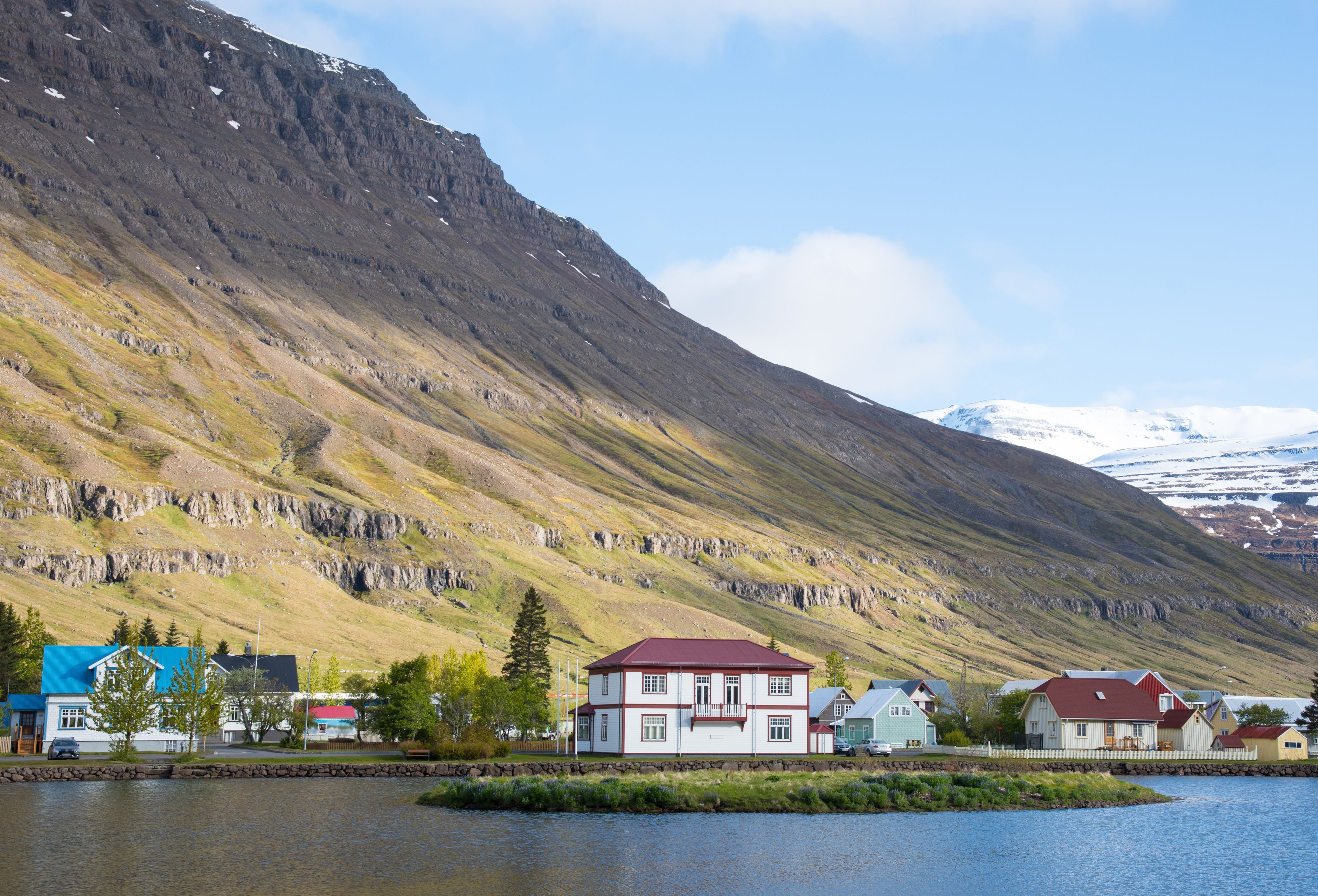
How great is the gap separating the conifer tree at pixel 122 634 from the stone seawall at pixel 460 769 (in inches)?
1137

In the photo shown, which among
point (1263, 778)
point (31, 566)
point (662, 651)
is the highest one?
point (31, 566)

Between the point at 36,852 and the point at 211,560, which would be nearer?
the point at 36,852

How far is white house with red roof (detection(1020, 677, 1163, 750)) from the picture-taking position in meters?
109

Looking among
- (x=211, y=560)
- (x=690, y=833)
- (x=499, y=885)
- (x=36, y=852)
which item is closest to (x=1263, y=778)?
(x=690, y=833)

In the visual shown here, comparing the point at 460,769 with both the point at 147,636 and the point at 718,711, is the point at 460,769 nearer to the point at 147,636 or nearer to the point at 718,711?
the point at 718,711

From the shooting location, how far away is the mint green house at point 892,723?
122 meters

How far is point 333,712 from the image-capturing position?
13338 cm

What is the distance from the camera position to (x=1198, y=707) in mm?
122750

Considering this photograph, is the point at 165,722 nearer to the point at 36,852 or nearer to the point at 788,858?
the point at 36,852

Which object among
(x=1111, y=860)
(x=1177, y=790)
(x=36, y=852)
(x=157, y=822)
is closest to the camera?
(x=36, y=852)

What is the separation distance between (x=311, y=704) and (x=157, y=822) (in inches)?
3182

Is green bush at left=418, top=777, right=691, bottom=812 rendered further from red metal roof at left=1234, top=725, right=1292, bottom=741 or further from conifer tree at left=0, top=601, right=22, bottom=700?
red metal roof at left=1234, top=725, right=1292, bottom=741

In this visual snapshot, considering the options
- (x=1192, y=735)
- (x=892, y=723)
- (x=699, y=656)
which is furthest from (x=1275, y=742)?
(x=699, y=656)

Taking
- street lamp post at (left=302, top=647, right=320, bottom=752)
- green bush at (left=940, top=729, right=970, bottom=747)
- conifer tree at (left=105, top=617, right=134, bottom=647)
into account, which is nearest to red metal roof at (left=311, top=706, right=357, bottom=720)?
street lamp post at (left=302, top=647, right=320, bottom=752)
